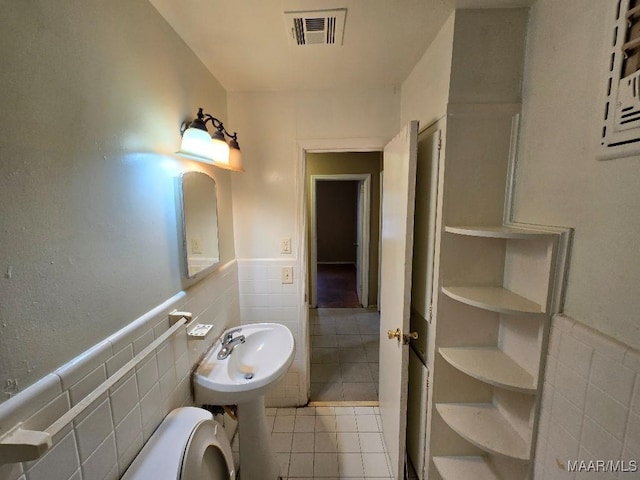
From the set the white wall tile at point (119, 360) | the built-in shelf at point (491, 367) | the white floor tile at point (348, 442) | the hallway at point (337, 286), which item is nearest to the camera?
the white wall tile at point (119, 360)

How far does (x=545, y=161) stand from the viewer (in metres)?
0.94

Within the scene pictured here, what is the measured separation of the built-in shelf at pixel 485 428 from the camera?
1012 mm

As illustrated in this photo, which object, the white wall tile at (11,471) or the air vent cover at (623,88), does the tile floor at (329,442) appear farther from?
the air vent cover at (623,88)

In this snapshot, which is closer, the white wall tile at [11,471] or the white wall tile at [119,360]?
the white wall tile at [11,471]

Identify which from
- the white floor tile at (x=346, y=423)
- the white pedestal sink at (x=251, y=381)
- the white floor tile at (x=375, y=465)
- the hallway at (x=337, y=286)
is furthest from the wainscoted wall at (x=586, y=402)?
the hallway at (x=337, y=286)

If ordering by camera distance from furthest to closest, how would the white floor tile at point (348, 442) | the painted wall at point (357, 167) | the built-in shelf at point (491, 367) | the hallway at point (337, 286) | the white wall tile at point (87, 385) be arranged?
1. the hallway at point (337, 286)
2. the painted wall at point (357, 167)
3. the white floor tile at point (348, 442)
4. the built-in shelf at point (491, 367)
5. the white wall tile at point (87, 385)

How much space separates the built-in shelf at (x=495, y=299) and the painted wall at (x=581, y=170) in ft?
0.39

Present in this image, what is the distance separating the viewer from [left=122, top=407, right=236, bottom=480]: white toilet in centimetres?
75

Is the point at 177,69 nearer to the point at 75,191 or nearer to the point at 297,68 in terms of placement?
the point at 297,68

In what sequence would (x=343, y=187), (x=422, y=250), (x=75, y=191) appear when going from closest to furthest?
(x=75, y=191) → (x=422, y=250) → (x=343, y=187)

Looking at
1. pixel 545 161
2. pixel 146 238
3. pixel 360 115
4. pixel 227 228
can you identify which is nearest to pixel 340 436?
pixel 227 228

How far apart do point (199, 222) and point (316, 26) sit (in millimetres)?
997

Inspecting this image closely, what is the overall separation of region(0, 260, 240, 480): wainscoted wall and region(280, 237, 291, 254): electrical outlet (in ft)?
2.46

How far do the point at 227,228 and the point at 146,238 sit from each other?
2.69 ft
